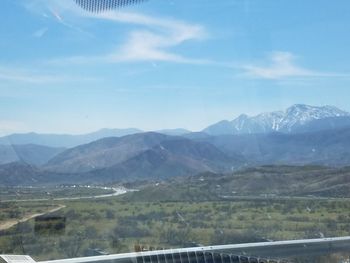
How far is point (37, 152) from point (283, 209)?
191ft

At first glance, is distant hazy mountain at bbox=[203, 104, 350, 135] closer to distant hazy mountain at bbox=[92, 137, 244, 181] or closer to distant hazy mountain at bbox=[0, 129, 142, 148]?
distant hazy mountain at bbox=[0, 129, 142, 148]

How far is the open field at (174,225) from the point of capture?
880 inches

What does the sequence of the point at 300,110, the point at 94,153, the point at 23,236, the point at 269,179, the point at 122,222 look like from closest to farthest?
the point at 23,236
the point at 122,222
the point at 269,179
the point at 94,153
the point at 300,110

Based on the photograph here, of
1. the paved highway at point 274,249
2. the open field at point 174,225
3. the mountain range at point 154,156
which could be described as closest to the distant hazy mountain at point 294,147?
the mountain range at point 154,156

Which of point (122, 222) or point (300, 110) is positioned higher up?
point (300, 110)

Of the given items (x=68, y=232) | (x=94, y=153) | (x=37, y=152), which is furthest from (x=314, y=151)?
(x=68, y=232)

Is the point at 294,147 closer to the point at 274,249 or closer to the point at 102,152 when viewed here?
the point at 102,152

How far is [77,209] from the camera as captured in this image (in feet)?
106

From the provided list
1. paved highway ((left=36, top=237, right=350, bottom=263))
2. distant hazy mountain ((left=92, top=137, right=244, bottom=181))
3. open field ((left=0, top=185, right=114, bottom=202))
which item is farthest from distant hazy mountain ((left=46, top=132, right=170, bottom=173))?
paved highway ((left=36, top=237, right=350, bottom=263))

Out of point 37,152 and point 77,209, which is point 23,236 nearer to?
point 77,209

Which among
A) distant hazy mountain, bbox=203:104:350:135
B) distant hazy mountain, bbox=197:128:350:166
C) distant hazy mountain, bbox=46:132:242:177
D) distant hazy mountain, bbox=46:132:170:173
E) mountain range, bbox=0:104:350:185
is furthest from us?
distant hazy mountain, bbox=203:104:350:135

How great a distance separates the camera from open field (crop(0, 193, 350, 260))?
73.3 feet

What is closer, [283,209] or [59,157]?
[283,209]

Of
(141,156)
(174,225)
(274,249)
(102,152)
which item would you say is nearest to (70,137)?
(102,152)
